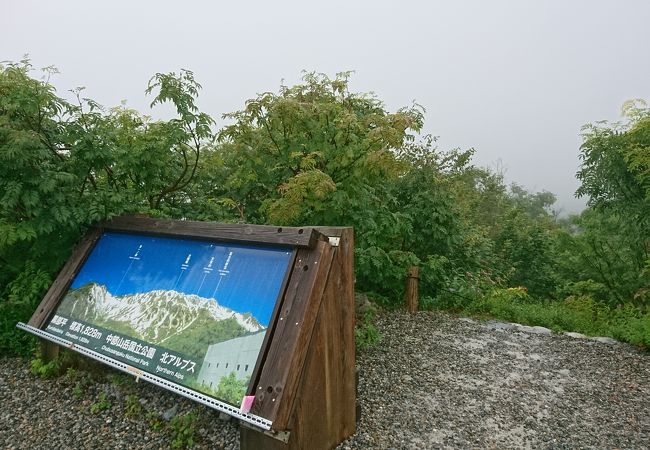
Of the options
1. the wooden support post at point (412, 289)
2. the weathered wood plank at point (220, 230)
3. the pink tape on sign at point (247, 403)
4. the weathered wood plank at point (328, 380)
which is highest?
the wooden support post at point (412, 289)

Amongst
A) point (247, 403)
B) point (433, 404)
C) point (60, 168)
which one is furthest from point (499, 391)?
point (60, 168)

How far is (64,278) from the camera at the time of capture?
3.75 meters

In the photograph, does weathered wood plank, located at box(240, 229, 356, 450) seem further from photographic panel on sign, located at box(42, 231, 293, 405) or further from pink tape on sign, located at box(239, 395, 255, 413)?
photographic panel on sign, located at box(42, 231, 293, 405)

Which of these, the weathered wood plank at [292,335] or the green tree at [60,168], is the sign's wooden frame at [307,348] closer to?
the weathered wood plank at [292,335]

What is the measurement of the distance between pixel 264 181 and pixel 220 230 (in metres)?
1.99

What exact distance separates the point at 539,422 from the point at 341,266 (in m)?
1.81

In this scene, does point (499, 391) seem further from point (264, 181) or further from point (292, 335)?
point (264, 181)

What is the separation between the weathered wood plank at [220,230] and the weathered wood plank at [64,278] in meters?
0.20

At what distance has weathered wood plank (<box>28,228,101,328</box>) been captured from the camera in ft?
11.8

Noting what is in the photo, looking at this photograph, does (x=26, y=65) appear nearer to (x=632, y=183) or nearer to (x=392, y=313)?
(x=392, y=313)

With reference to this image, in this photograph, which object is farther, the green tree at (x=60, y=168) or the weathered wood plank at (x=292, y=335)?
the green tree at (x=60, y=168)

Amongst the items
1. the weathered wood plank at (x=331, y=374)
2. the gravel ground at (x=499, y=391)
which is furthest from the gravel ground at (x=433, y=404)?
the weathered wood plank at (x=331, y=374)

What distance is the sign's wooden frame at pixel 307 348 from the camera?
88.0 inches

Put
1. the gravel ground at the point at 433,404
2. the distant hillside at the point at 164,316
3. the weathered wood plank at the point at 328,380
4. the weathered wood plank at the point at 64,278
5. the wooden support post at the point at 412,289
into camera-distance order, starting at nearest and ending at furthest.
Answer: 1. the weathered wood plank at the point at 328,380
2. the distant hillside at the point at 164,316
3. the gravel ground at the point at 433,404
4. the weathered wood plank at the point at 64,278
5. the wooden support post at the point at 412,289
